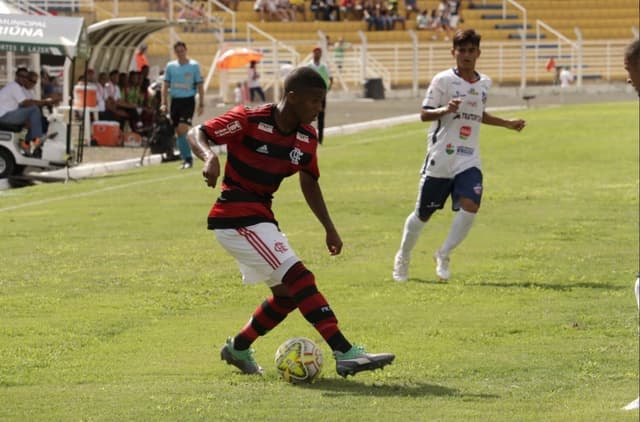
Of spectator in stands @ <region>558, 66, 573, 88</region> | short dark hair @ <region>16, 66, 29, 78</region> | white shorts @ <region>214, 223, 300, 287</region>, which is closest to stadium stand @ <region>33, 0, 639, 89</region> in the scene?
spectator in stands @ <region>558, 66, 573, 88</region>

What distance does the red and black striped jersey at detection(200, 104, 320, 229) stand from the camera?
8.27 m

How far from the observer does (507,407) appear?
790 cm

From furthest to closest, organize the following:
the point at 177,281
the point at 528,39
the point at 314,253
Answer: the point at 528,39, the point at 314,253, the point at 177,281

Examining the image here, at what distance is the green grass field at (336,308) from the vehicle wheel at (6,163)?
1151 mm

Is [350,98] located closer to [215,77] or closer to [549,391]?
[215,77]

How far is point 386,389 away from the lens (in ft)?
27.3

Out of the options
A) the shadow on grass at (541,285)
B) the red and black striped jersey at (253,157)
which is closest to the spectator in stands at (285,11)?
the shadow on grass at (541,285)

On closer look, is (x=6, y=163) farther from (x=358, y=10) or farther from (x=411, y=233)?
(x=358, y=10)

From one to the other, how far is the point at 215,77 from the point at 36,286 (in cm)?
3859

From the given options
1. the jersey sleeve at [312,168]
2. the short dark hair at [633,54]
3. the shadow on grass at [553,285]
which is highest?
the short dark hair at [633,54]

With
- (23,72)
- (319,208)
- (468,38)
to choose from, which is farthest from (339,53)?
(319,208)

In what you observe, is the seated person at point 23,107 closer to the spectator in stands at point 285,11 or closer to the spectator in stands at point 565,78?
the spectator in stands at point 565,78

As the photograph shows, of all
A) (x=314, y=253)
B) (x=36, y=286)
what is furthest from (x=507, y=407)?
(x=314, y=253)

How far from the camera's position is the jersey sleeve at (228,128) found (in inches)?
324
